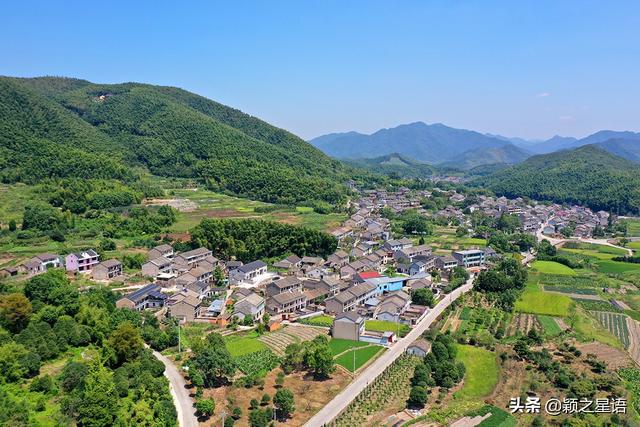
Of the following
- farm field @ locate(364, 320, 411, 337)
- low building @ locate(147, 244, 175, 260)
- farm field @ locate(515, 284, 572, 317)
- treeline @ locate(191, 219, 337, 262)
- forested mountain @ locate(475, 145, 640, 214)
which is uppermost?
forested mountain @ locate(475, 145, 640, 214)

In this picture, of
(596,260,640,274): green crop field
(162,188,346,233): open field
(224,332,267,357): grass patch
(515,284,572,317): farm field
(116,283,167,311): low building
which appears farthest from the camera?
(162,188,346,233): open field

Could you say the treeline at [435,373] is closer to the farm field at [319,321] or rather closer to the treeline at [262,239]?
the farm field at [319,321]

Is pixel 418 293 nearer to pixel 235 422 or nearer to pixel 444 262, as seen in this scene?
pixel 444 262

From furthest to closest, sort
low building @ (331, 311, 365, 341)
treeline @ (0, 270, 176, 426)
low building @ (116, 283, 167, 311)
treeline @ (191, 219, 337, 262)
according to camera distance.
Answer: treeline @ (191, 219, 337, 262)
low building @ (116, 283, 167, 311)
low building @ (331, 311, 365, 341)
treeline @ (0, 270, 176, 426)

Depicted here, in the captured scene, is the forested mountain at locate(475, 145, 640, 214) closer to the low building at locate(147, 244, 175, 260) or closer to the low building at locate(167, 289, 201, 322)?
the low building at locate(147, 244, 175, 260)

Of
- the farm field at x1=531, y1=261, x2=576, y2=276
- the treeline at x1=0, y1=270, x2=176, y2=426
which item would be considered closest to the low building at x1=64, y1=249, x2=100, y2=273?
the treeline at x1=0, y1=270, x2=176, y2=426

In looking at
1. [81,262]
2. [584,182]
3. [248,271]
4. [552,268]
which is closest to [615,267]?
[552,268]
